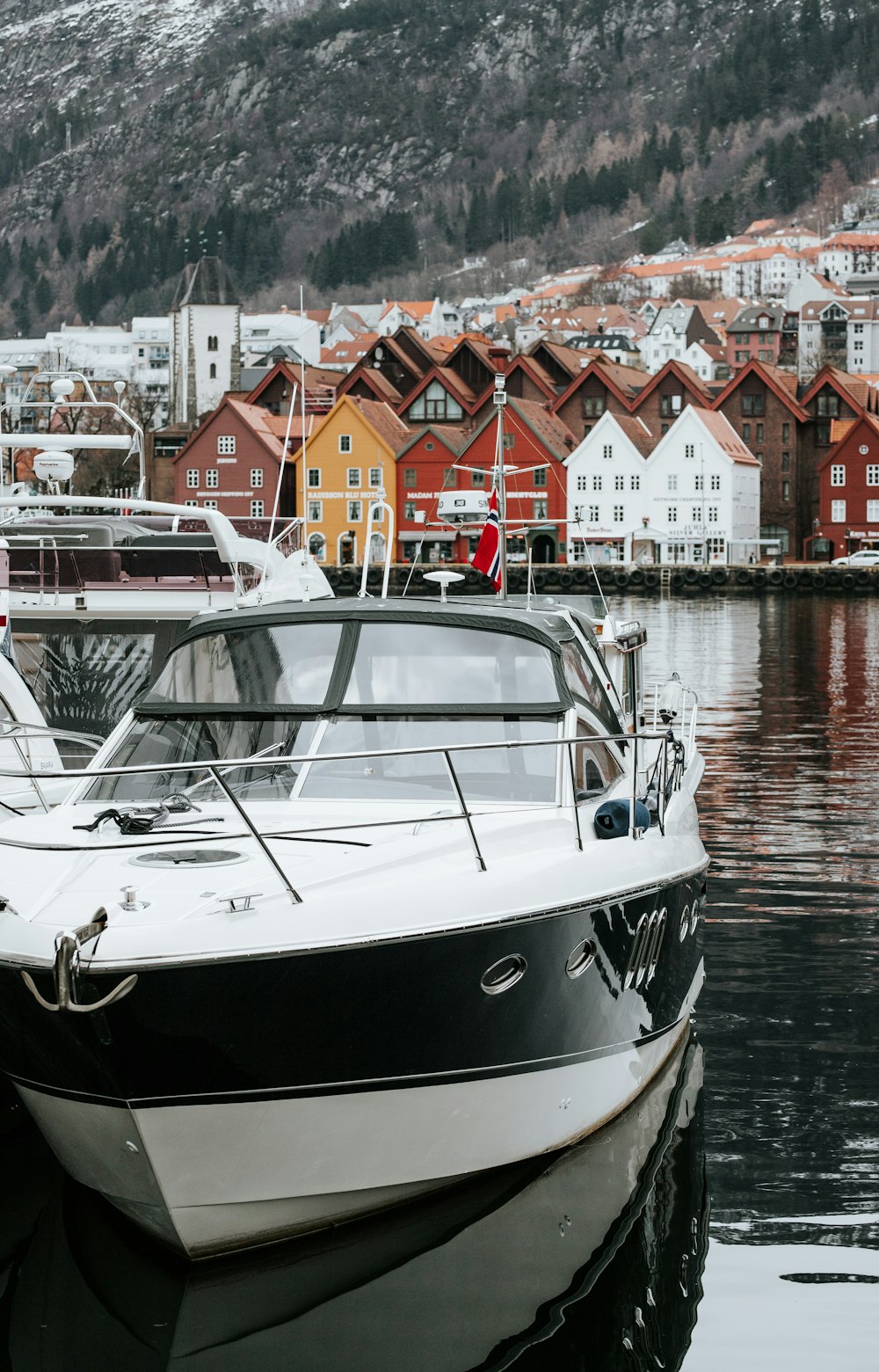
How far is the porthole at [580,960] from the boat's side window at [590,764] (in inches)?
44.7

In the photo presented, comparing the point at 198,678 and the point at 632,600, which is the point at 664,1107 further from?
the point at 632,600

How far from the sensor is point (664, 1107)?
29.1 ft

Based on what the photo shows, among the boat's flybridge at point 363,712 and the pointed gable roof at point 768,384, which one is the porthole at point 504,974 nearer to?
the boat's flybridge at point 363,712

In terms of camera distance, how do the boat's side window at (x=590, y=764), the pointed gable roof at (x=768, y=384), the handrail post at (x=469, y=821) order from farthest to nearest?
the pointed gable roof at (x=768, y=384), the boat's side window at (x=590, y=764), the handrail post at (x=469, y=821)

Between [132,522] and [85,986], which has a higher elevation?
[132,522]

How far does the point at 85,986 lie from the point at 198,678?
277cm

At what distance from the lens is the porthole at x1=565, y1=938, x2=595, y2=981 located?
7.37 m

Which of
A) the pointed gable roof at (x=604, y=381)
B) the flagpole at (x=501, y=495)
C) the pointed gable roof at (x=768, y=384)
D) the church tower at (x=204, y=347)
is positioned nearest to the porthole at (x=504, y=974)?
the flagpole at (x=501, y=495)

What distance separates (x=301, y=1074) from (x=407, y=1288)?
102 cm

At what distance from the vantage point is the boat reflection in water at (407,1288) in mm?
6469

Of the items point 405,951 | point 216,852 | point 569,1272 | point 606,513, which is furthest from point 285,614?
point 606,513

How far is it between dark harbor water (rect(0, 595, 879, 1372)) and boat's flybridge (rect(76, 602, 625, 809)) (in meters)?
1.79

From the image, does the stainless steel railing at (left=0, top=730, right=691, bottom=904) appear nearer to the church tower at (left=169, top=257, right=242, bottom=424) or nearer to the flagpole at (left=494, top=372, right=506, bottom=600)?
the flagpole at (left=494, top=372, right=506, bottom=600)

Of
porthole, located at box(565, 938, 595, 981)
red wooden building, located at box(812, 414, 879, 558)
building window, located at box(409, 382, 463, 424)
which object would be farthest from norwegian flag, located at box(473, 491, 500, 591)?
building window, located at box(409, 382, 463, 424)
